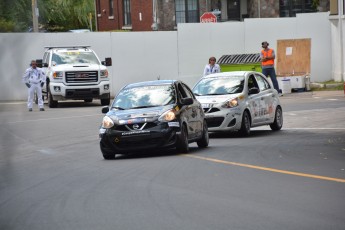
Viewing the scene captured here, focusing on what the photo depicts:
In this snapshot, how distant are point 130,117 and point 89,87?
16.4m

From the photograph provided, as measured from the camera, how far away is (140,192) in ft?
36.1

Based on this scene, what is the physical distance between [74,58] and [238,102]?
12.5 metres

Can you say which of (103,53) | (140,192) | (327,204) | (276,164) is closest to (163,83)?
(276,164)

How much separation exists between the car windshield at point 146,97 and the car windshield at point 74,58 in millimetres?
14456

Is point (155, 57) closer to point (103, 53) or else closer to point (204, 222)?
point (103, 53)

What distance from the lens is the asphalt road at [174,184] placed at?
8.07 m

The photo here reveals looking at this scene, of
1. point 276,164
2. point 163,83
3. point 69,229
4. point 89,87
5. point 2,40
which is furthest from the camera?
point 89,87

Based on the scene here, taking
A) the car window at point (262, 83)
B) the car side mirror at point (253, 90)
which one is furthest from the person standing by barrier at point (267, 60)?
the car side mirror at point (253, 90)

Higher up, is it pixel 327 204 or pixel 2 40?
pixel 2 40

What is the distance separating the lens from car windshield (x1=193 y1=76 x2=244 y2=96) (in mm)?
21938

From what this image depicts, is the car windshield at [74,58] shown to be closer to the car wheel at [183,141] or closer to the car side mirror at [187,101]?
the car side mirror at [187,101]

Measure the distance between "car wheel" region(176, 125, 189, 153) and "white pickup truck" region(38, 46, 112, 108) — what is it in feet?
51.0

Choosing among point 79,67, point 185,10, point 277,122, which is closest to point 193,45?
point 79,67

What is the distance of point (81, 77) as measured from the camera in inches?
1271
